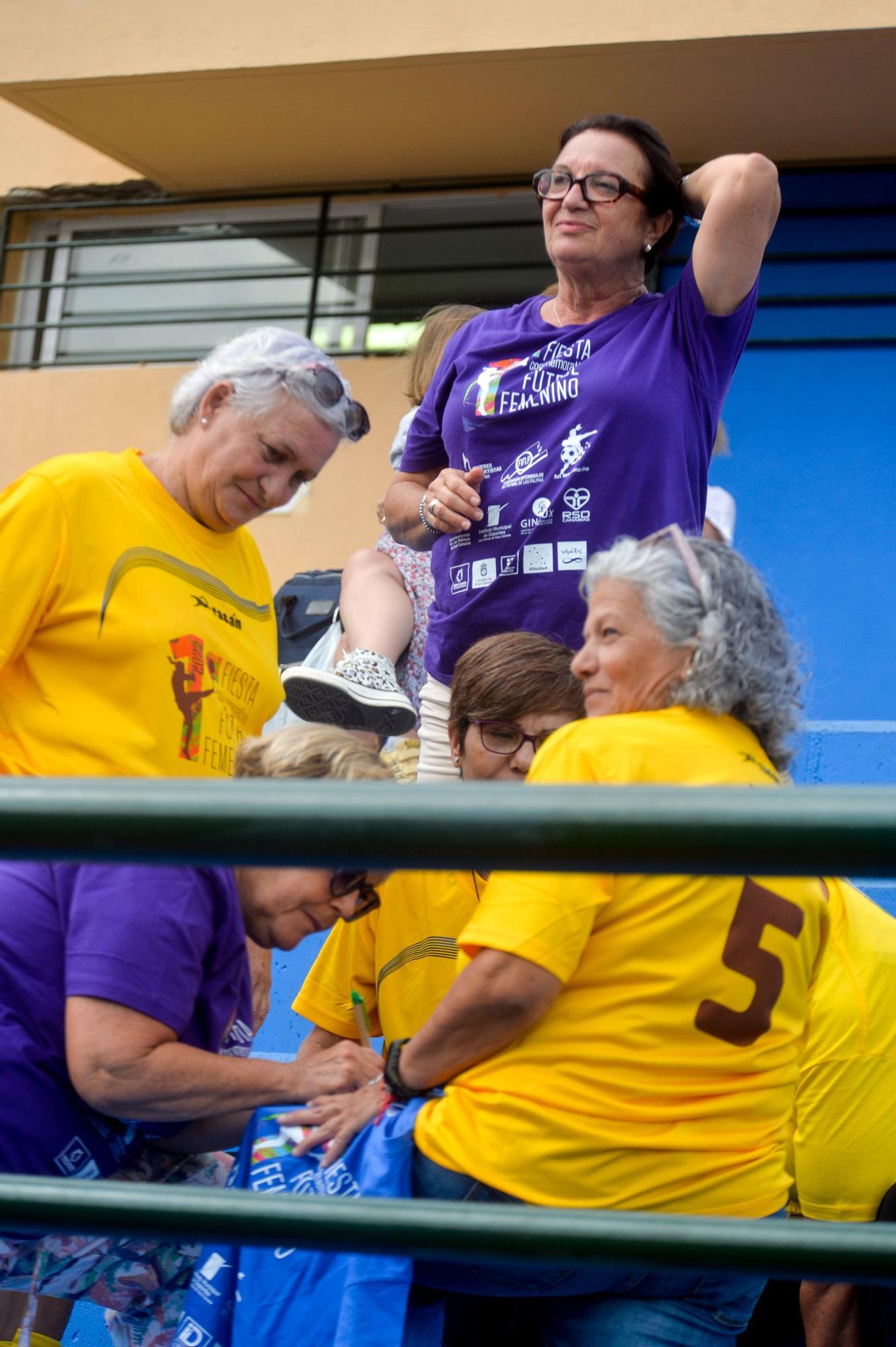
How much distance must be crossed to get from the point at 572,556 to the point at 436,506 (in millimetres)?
255

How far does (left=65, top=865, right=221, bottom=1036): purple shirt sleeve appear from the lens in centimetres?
182

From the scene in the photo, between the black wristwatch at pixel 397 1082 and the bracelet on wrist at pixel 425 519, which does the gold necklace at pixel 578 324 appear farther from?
the black wristwatch at pixel 397 1082

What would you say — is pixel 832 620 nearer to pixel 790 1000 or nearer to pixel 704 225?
pixel 704 225

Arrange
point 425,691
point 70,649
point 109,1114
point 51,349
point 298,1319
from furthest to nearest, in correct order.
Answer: point 51,349
point 425,691
point 70,649
point 109,1114
point 298,1319

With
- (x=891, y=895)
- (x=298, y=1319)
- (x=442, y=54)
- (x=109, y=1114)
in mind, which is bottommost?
(x=298, y=1319)

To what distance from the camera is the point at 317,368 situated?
2.65 meters

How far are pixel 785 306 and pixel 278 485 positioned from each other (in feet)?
12.4

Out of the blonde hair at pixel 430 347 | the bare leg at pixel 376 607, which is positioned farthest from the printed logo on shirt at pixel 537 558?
the blonde hair at pixel 430 347

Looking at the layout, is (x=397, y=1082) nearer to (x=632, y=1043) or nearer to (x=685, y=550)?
(x=632, y=1043)

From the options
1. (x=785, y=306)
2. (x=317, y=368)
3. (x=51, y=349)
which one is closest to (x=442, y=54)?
(x=785, y=306)

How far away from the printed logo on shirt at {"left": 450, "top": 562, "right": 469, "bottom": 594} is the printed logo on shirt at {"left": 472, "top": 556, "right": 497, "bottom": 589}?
19 millimetres

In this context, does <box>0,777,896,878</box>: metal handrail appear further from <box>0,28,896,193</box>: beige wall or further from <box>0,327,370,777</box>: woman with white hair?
<box>0,28,896,193</box>: beige wall

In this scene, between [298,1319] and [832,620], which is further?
[832,620]

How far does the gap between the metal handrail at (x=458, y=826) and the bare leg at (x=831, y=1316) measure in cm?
167
